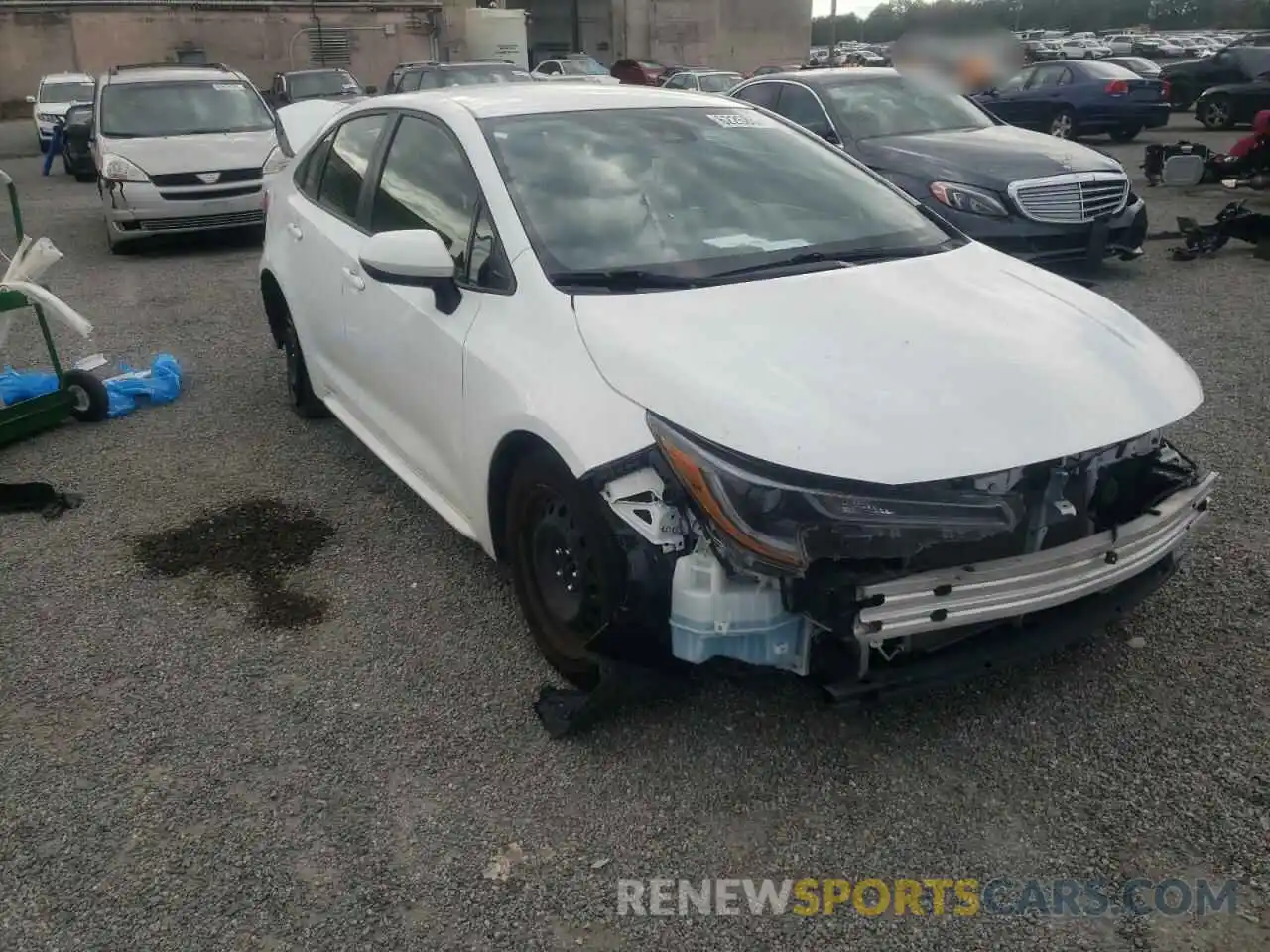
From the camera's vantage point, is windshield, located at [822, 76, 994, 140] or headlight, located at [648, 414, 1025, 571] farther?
windshield, located at [822, 76, 994, 140]

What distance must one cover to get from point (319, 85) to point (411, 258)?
65.4ft

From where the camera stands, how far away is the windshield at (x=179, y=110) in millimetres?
10970

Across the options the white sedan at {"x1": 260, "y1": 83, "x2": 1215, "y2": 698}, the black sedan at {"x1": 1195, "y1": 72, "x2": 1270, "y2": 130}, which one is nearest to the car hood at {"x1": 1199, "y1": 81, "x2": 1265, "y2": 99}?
the black sedan at {"x1": 1195, "y1": 72, "x2": 1270, "y2": 130}

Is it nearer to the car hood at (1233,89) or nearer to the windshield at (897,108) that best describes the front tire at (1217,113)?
the car hood at (1233,89)

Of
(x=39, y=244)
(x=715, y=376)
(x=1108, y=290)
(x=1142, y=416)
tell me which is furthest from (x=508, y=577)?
(x=1108, y=290)

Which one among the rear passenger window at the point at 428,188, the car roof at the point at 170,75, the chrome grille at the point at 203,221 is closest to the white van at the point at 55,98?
the car roof at the point at 170,75

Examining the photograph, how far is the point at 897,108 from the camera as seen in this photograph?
939 centimetres

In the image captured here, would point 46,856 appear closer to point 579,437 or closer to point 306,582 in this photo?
point 306,582

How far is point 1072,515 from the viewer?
2760 millimetres

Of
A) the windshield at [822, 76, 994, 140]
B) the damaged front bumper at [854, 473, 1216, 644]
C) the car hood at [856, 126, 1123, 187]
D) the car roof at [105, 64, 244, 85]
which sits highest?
the car roof at [105, 64, 244, 85]

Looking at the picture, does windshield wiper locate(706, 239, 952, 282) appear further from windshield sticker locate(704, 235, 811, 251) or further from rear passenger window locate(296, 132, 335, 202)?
rear passenger window locate(296, 132, 335, 202)

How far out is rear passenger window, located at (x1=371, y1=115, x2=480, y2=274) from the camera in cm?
357

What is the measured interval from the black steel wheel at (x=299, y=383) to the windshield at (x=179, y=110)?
6718 millimetres

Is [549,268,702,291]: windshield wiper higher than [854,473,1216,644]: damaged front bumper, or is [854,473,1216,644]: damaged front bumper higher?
[549,268,702,291]: windshield wiper
